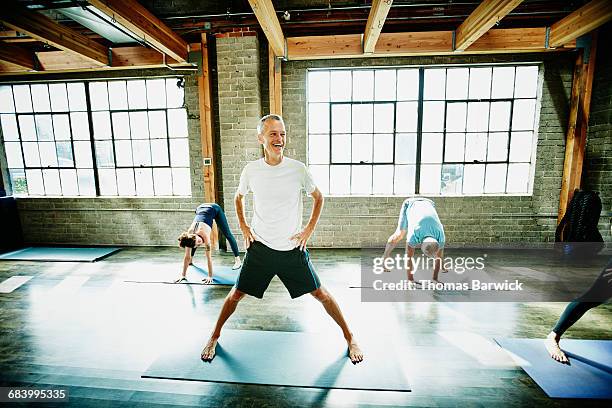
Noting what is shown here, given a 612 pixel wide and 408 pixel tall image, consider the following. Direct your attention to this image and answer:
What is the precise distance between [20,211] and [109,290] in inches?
146

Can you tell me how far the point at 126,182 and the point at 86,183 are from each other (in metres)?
0.79

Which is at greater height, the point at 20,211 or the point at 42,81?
the point at 42,81

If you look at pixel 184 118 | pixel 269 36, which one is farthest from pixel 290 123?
pixel 184 118

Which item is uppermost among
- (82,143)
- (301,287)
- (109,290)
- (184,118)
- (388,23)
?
(388,23)

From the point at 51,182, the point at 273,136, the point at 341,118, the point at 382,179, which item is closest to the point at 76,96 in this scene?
the point at 51,182

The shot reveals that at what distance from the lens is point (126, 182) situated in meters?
5.56

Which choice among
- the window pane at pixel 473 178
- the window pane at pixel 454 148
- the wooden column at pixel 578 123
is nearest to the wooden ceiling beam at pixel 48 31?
the window pane at pixel 454 148

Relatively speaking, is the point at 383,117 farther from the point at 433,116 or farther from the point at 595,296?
the point at 595,296

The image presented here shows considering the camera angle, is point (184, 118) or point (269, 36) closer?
point (269, 36)

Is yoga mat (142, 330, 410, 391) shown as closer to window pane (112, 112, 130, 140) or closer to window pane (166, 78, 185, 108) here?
window pane (166, 78, 185, 108)

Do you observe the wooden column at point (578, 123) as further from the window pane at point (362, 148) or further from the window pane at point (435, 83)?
the window pane at point (362, 148)

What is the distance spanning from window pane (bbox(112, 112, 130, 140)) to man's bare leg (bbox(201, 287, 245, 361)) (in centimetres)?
449

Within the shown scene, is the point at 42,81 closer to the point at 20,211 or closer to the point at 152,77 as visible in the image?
the point at 152,77

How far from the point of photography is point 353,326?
277 cm
